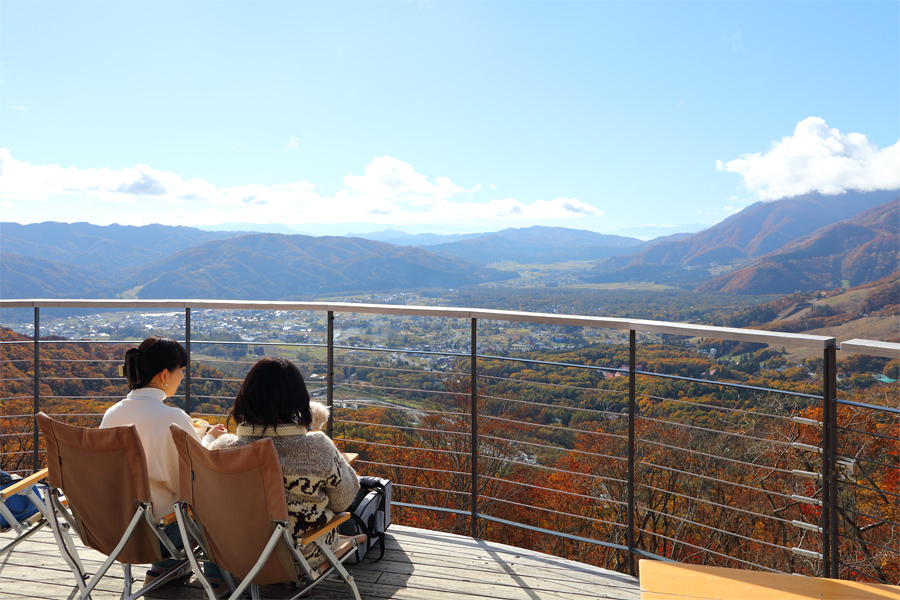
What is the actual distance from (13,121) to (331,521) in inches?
1137

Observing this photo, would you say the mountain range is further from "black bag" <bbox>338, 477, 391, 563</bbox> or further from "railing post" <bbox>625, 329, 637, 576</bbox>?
"railing post" <bbox>625, 329, 637, 576</bbox>

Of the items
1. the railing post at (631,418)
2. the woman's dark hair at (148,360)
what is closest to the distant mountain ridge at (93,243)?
the woman's dark hair at (148,360)

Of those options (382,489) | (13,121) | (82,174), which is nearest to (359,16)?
(382,489)

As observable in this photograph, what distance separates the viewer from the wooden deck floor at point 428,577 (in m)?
2.69

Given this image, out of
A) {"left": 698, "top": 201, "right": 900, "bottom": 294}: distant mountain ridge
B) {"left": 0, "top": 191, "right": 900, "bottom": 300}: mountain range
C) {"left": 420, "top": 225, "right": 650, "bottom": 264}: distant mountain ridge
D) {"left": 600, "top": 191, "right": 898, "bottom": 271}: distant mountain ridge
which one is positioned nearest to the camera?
{"left": 698, "top": 201, "right": 900, "bottom": 294}: distant mountain ridge

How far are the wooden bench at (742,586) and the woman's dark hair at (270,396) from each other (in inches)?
52.7

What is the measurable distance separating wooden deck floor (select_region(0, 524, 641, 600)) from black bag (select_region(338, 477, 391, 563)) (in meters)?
0.10

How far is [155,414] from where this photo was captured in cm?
232

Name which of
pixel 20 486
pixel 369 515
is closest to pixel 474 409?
pixel 369 515

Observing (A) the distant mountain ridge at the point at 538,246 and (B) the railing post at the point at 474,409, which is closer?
(B) the railing post at the point at 474,409

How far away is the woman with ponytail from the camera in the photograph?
7.59ft

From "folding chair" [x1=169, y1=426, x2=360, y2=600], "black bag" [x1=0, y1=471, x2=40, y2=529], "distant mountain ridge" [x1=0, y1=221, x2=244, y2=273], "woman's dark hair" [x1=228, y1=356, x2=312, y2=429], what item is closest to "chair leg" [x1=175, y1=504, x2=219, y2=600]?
"folding chair" [x1=169, y1=426, x2=360, y2=600]

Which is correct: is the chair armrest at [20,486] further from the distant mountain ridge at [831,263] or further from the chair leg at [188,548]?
the distant mountain ridge at [831,263]

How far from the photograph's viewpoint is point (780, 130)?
7112 centimetres
